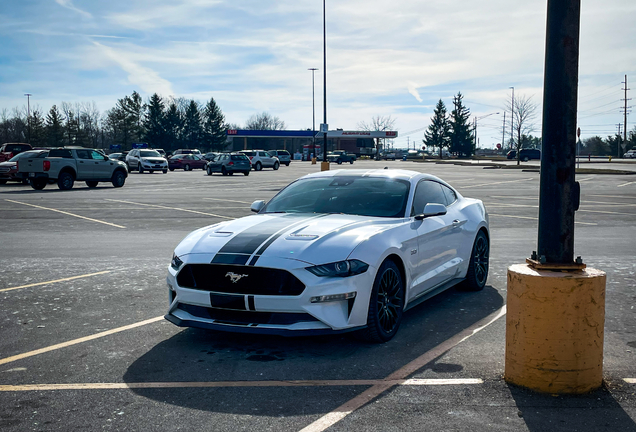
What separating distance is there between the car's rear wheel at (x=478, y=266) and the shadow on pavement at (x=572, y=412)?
307 cm

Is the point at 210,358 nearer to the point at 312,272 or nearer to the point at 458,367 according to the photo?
the point at 312,272

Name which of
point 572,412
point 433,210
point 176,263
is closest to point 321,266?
point 176,263

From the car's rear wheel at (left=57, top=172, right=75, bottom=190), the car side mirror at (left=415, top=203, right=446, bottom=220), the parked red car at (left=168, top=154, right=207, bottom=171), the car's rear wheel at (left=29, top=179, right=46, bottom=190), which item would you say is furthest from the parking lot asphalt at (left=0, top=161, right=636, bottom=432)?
the parked red car at (left=168, top=154, right=207, bottom=171)

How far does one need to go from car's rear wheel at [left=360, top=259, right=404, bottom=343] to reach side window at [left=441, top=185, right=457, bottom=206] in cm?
205

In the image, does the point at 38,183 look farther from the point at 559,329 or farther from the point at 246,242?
the point at 559,329

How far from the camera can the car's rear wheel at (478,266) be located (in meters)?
7.35

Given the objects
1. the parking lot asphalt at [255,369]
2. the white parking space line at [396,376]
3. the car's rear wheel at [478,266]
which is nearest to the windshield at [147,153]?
the parking lot asphalt at [255,369]

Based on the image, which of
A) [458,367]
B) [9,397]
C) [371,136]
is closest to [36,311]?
[9,397]

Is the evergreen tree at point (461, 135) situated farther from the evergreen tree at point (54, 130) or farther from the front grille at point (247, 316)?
the front grille at point (247, 316)

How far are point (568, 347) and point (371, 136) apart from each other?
111462 millimetres

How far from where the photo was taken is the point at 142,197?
2277 cm

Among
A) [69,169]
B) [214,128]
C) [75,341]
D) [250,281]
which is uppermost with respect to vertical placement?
[214,128]

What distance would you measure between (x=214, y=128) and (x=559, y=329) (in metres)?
113

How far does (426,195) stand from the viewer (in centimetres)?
691
